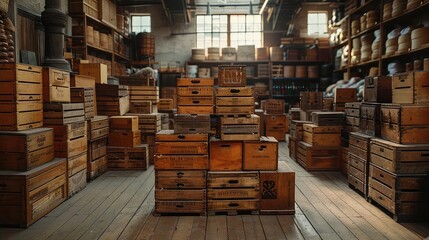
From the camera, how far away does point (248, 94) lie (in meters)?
4.21

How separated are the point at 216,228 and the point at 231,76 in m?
1.75

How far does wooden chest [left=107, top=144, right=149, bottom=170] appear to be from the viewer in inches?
239

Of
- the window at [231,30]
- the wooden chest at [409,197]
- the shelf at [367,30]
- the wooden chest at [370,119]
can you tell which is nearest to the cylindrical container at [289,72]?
the window at [231,30]

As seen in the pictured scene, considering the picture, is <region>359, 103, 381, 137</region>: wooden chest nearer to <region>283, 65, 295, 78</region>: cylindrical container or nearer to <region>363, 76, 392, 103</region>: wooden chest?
<region>363, 76, 392, 103</region>: wooden chest

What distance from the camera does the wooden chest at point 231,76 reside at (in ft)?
13.9

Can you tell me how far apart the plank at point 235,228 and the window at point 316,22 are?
33.7 feet

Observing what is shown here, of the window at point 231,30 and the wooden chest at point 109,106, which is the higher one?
the window at point 231,30

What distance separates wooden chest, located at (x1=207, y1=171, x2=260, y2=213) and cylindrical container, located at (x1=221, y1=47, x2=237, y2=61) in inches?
341

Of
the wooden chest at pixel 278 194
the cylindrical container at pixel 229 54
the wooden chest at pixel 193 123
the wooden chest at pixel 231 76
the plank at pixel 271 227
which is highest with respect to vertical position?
the cylindrical container at pixel 229 54

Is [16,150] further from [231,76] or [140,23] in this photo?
[140,23]

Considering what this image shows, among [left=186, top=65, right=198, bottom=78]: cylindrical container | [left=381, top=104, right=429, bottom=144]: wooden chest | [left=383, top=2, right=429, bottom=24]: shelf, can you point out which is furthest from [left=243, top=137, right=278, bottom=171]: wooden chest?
[left=186, top=65, right=198, bottom=78]: cylindrical container

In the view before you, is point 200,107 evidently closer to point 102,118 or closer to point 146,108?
point 102,118

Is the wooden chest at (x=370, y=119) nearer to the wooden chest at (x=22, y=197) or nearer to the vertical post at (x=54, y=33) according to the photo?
the wooden chest at (x=22, y=197)

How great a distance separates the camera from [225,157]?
13.2 ft
